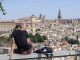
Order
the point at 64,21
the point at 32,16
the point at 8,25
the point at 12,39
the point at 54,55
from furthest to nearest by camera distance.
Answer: the point at 64,21
the point at 32,16
the point at 8,25
the point at 54,55
the point at 12,39

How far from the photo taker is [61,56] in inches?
284

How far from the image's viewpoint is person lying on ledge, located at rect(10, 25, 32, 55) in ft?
21.9

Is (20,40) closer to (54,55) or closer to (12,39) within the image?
(12,39)

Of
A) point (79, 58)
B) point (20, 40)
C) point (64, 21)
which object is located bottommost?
point (64, 21)

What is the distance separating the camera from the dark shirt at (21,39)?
670 centimetres

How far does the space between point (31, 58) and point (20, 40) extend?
1.26 ft

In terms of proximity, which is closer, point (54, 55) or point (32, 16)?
point (54, 55)

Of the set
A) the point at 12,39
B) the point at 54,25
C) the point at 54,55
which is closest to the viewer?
the point at 12,39

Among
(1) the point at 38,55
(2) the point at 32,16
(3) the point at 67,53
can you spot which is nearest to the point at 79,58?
(3) the point at 67,53

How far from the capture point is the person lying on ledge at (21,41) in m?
6.69

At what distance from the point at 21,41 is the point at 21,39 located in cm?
4

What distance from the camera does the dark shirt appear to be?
6.70m

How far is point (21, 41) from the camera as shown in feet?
22.2

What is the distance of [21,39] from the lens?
6.78 metres
